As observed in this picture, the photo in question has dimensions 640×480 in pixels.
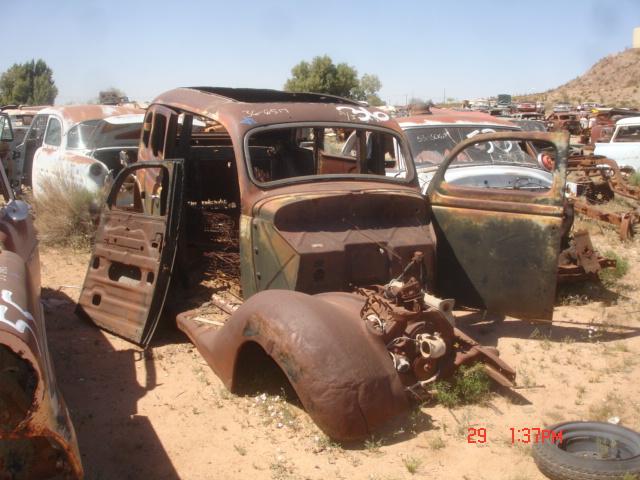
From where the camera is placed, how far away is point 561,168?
15.2 feet

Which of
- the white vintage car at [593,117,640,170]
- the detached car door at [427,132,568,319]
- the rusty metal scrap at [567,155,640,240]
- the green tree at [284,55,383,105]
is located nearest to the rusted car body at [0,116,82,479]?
the detached car door at [427,132,568,319]

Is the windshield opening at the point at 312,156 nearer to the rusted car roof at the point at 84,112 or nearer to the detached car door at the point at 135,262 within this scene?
the detached car door at the point at 135,262

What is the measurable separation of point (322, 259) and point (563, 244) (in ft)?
10.4

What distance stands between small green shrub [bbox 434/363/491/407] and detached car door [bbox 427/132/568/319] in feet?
3.01

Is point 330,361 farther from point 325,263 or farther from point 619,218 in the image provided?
point 619,218

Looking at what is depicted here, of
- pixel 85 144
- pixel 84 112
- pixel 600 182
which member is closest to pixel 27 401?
pixel 85 144

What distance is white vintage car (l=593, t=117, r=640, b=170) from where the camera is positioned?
44.5ft

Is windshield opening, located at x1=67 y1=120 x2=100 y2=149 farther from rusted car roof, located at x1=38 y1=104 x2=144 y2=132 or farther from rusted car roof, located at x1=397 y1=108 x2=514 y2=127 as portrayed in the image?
rusted car roof, located at x1=397 y1=108 x2=514 y2=127

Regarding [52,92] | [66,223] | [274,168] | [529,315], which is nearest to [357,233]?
[529,315]

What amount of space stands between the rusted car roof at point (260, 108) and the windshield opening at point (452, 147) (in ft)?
7.58

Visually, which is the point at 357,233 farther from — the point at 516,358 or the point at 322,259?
the point at 516,358

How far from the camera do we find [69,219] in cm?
847

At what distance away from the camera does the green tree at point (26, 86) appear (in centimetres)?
5122
